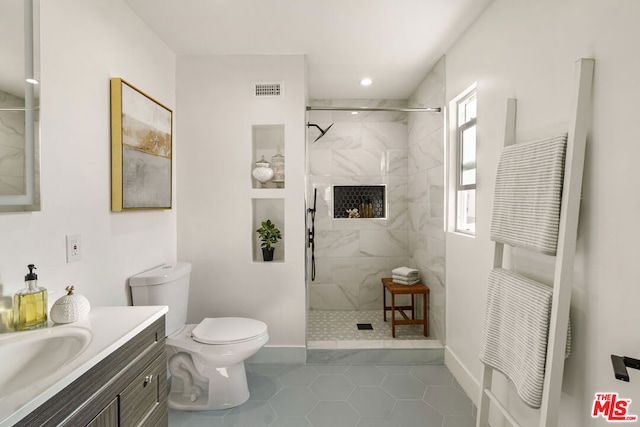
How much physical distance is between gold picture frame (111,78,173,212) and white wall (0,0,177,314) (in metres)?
0.05

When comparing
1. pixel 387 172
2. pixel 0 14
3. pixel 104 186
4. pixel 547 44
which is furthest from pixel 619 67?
pixel 387 172

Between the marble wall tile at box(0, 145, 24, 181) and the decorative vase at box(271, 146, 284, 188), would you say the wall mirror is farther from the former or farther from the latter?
the decorative vase at box(271, 146, 284, 188)

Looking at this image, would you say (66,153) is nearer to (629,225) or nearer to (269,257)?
(269,257)

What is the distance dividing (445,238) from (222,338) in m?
1.80

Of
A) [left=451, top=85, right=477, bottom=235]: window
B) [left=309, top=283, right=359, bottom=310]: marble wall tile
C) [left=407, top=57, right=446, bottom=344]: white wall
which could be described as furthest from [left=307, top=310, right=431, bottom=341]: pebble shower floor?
[left=451, top=85, right=477, bottom=235]: window

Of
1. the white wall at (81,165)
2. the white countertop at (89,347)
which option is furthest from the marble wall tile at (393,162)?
the white countertop at (89,347)

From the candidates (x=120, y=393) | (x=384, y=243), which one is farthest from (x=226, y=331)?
(x=384, y=243)

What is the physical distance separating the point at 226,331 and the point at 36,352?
111 cm

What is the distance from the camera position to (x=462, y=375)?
2389 mm

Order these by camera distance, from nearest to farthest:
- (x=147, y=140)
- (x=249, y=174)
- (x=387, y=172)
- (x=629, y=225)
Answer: (x=629, y=225), (x=147, y=140), (x=249, y=174), (x=387, y=172)

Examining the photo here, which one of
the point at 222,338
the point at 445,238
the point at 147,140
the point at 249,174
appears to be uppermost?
the point at 147,140

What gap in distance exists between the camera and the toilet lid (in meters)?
2.06

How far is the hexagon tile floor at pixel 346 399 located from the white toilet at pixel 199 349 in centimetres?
8

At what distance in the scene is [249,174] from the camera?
2.71 metres
